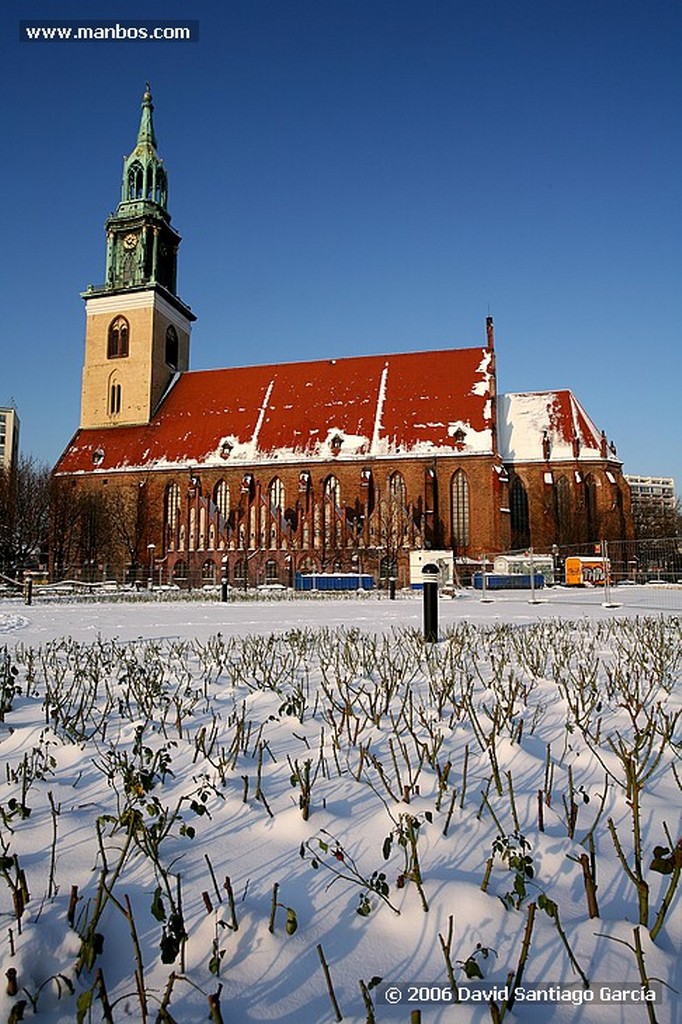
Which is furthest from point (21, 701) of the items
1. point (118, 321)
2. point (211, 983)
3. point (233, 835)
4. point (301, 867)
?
point (118, 321)

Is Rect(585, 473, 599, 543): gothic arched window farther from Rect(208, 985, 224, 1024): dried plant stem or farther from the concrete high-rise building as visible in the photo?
the concrete high-rise building

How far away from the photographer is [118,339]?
54656mm

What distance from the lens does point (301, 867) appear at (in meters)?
2.61

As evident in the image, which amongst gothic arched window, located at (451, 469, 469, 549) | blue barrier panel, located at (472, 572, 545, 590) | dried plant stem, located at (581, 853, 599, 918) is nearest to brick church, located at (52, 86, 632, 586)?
gothic arched window, located at (451, 469, 469, 549)

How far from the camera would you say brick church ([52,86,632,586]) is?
4622 cm

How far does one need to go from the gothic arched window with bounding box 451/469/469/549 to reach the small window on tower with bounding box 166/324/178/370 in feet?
89.4

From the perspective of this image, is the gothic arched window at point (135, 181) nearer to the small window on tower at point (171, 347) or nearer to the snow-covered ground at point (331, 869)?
the small window on tower at point (171, 347)

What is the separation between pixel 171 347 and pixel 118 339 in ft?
14.7

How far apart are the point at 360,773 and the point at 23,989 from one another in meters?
1.94

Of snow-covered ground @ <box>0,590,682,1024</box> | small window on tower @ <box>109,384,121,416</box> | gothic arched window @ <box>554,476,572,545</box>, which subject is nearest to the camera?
snow-covered ground @ <box>0,590,682,1024</box>

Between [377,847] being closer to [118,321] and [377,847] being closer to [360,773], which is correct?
[360,773]

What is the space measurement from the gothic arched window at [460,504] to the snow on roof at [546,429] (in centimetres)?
515

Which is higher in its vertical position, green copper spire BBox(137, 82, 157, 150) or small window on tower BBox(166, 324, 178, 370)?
green copper spire BBox(137, 82, 157, 150)

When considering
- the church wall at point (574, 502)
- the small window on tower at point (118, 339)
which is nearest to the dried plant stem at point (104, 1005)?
the church wall at point (574, 502)
